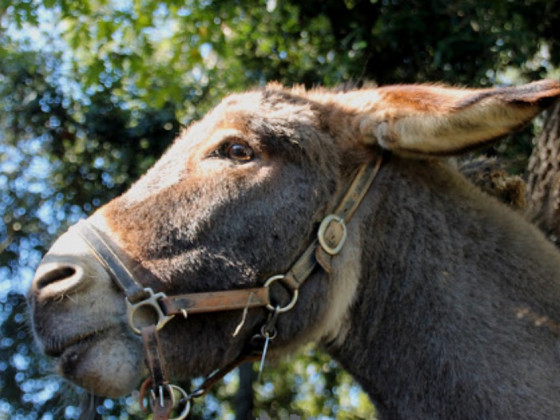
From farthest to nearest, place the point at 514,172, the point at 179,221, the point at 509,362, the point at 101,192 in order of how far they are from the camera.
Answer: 1. the point at 101,192
2. the point at 514,172
3. the point at 179,221
4. the point at 509,362

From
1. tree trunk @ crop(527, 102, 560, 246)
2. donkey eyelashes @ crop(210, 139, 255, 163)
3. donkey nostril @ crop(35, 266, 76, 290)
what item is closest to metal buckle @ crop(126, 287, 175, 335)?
donkey nostril @ crop(35, 266, 76, 290)

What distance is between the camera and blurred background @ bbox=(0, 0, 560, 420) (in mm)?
5914

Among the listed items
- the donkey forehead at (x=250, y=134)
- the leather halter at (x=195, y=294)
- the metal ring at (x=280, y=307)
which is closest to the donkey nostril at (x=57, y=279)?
the leather halter at (x=195, y=294)

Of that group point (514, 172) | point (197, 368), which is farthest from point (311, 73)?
point (197, 368)

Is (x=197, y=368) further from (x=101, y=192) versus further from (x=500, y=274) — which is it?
(x=101, y=192)

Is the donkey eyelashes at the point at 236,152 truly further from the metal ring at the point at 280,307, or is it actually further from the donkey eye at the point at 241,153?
the metal ring at the point at 280,307

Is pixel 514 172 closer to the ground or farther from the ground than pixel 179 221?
closer to the ground

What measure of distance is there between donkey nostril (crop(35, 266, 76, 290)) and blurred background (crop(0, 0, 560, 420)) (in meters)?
3.28

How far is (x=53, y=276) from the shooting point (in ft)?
8.94

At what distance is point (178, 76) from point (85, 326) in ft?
17.4

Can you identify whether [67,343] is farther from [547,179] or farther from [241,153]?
[547,179]

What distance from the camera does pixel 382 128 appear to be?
295 centimetres

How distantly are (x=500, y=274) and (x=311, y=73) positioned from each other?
14.0 ft

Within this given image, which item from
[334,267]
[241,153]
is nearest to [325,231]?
[334,267]
